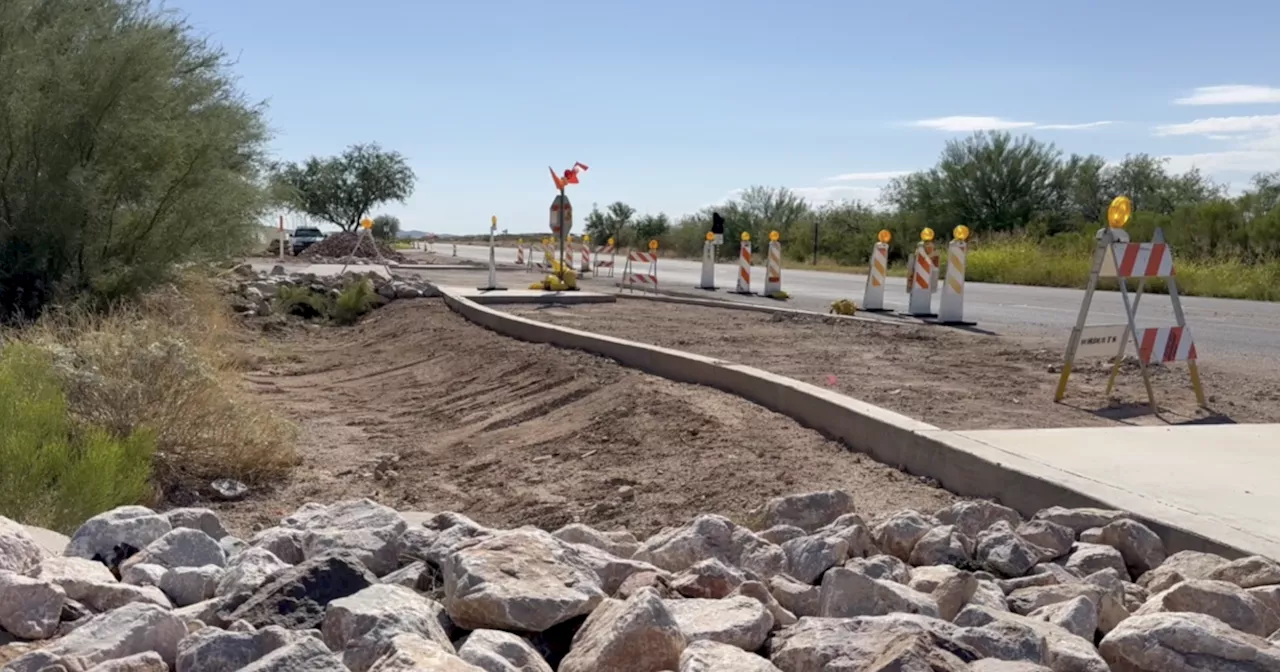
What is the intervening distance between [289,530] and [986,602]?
117 inches

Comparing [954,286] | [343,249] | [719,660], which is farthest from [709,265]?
[719,660]

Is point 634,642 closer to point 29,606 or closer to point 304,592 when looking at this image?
point 304,592

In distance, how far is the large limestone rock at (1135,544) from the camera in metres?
5.53

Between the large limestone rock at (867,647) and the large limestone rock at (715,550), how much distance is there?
1.12m

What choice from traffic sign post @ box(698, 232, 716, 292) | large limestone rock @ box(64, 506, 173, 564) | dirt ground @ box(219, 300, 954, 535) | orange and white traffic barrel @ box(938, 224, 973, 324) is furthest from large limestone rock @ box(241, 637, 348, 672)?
traffic sign post @ box(698, 232, 716, 292)

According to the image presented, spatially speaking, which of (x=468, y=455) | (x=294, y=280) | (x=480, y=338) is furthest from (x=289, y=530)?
(x=294, y=280)

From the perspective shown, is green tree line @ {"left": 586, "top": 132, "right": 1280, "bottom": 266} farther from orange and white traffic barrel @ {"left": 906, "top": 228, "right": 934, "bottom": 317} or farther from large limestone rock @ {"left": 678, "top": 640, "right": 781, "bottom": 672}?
large limestone rock @ {"left": 678, "top": 640, "right": 781, "bottom": 672}

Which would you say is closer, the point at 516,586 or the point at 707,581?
the point at 516,586

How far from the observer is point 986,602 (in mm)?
4812

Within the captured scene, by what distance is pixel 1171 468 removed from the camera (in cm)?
704

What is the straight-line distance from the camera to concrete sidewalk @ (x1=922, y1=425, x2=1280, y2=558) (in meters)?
5.84

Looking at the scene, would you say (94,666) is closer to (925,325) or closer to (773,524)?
(773,524)

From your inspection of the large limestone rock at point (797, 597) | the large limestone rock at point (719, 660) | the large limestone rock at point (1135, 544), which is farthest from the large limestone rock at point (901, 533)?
the large limestone rock at point (719, 660)

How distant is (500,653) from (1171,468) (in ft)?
14.4
